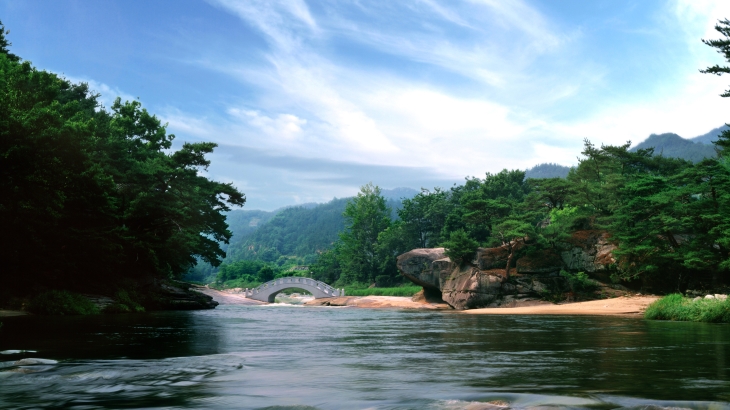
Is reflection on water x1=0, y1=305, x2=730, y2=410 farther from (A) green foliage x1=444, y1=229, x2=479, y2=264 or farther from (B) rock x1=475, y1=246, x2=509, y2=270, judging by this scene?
(A) green foliage x1=444, y1=229, x2=479, y2=264

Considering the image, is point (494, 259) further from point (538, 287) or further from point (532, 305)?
point (532, 305)

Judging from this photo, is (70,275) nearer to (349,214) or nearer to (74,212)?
(74,212)

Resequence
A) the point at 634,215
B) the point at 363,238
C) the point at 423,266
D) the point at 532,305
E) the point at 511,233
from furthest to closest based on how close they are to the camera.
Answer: the point at 363,238, the point at 423,266, the point at 532,305, the point at 511,233, the point at 634,215

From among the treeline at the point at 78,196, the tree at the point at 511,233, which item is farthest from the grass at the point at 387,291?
the treeline at the point at 78,196

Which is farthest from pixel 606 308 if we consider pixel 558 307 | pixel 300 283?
pixel 300 283

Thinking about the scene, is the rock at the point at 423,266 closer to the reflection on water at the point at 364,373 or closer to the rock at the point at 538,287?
the rock at the point at 538,287

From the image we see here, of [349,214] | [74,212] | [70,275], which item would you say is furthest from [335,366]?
[349,214]

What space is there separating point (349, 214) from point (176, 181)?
47.3 meters

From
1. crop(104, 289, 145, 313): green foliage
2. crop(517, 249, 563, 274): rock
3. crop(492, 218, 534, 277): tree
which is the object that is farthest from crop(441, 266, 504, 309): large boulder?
crop(104, 289, 145, 313): green foliage

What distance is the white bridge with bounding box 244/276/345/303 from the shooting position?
5262 centimetres

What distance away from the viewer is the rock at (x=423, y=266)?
132 ft

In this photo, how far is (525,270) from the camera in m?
33.8

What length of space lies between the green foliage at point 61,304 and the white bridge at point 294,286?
30839 mm

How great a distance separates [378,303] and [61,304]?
93.6ft
